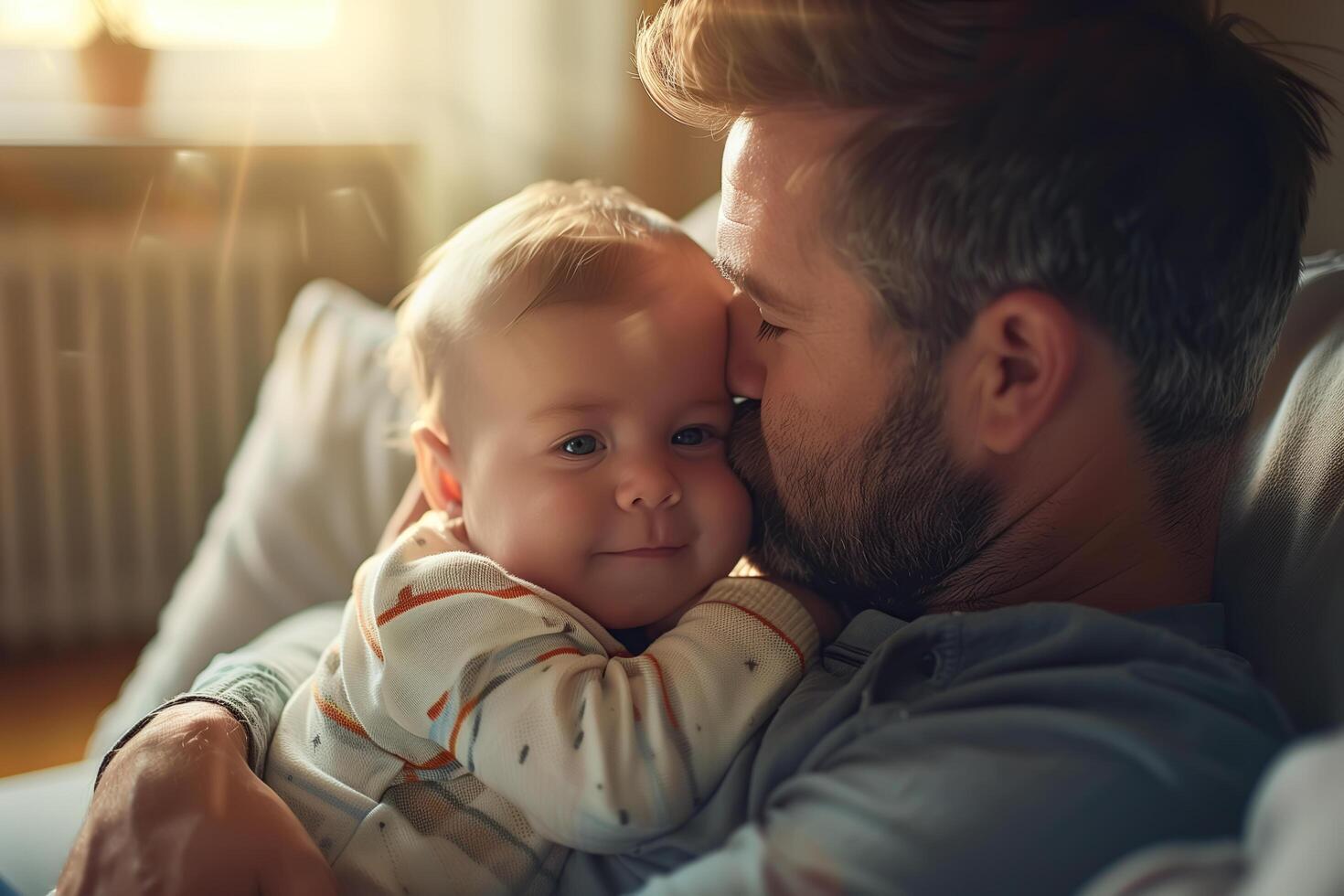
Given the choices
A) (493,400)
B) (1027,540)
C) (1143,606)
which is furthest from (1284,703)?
(493,400)

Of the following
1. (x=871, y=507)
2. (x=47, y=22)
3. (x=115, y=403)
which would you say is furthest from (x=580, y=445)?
(x=47, y=22)

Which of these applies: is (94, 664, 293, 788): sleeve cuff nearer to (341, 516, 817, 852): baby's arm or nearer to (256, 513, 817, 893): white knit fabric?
(256, 513, 817, 893): white knit fabric

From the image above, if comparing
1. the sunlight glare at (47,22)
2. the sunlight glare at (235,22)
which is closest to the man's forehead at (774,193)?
the sunlight glare at (235,22)

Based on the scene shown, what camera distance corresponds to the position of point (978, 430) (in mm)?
913

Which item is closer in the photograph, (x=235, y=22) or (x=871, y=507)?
(x=871, y=507)

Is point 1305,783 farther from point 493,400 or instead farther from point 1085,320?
point 493,400

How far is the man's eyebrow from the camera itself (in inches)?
38.9

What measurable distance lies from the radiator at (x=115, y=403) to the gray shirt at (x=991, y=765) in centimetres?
216

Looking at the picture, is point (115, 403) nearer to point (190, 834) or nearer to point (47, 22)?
point (47, 22)

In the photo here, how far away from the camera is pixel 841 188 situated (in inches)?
35.7

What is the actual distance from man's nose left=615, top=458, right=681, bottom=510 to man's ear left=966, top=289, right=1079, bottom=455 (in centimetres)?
27

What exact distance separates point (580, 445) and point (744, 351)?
7.2 inches

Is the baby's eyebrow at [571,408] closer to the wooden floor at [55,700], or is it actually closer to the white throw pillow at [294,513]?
the white throw pillow at [294,513]

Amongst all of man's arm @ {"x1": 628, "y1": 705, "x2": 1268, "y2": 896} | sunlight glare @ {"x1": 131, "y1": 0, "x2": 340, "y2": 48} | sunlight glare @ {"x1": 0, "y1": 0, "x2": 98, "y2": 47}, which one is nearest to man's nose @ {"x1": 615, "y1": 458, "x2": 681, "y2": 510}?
man's arm @ {"x1": 628, "y1": 705, "x2": 1268, "y2": 896}
